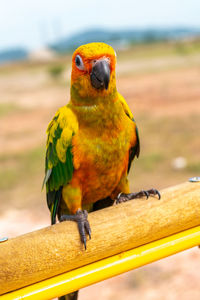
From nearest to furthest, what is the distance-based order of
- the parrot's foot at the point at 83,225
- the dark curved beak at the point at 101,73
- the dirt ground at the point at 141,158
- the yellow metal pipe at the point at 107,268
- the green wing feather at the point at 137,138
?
the yellow metal pipe at the point at 107,268 < the parrot's foot at the point at 83,225 < the dark curved beak at the point at 101,73 < the green wing feather at the point at 137,138 < the dirt ground at the point at 141,158

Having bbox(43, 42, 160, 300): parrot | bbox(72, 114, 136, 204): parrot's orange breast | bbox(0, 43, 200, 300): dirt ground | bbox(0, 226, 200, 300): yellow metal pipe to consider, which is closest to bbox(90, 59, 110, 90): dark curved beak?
bbox(43, 42, 160, 300): parrot

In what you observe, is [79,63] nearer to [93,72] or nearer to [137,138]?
[93,72]

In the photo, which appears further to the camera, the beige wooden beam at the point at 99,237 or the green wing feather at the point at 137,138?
the green wing feather at the point at 137,138

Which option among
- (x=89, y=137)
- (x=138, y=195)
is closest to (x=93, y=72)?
→ (x=89, y=137)

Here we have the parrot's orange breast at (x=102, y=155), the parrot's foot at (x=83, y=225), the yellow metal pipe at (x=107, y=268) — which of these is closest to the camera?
the yellow metal pipe at (x=107, y=268)

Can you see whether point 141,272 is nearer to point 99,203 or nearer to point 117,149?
point 99,203

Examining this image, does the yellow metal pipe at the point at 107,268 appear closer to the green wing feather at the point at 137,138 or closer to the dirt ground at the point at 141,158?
the green wing feather at the point at 137,138

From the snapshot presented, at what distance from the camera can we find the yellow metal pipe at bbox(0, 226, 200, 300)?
54.9 inches

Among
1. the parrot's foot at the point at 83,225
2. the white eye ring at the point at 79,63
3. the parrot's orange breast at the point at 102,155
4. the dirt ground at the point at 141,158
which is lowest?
the dirt ground at the point at 141,158

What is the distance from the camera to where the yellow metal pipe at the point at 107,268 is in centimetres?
139

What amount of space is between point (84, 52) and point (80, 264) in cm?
111

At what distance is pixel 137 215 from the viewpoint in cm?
168

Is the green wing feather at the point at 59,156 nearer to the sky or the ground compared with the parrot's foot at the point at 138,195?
nearer to the sky

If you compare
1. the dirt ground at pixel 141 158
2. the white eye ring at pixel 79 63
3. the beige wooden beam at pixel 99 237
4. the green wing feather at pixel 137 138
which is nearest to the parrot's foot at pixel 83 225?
the beige wooden beam at pixel 99 237
